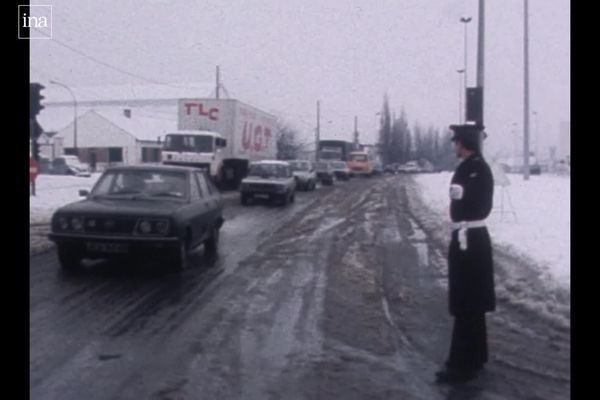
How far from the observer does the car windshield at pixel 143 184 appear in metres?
10.9

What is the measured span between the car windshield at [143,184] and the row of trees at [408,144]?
6438 cm

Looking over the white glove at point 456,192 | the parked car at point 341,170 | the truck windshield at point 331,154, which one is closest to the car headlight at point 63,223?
the white glove at point 456,192

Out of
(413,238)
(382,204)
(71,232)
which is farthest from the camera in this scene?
(382,204)

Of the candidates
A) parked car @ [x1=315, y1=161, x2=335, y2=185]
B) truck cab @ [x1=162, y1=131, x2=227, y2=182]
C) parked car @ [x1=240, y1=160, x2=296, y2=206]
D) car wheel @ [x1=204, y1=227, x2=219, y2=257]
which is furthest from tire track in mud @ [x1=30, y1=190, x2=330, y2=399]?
parked car @ [x1=315, y1=161, x2=335, y2=185]

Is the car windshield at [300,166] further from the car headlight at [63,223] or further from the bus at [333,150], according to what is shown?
the car headlight at [63,223]

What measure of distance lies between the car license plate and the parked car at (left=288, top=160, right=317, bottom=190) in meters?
27.7

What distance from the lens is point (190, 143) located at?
31078 millimetres

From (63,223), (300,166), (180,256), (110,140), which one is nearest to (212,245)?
(180,256)

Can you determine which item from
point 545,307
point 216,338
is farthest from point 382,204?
point 216,338
